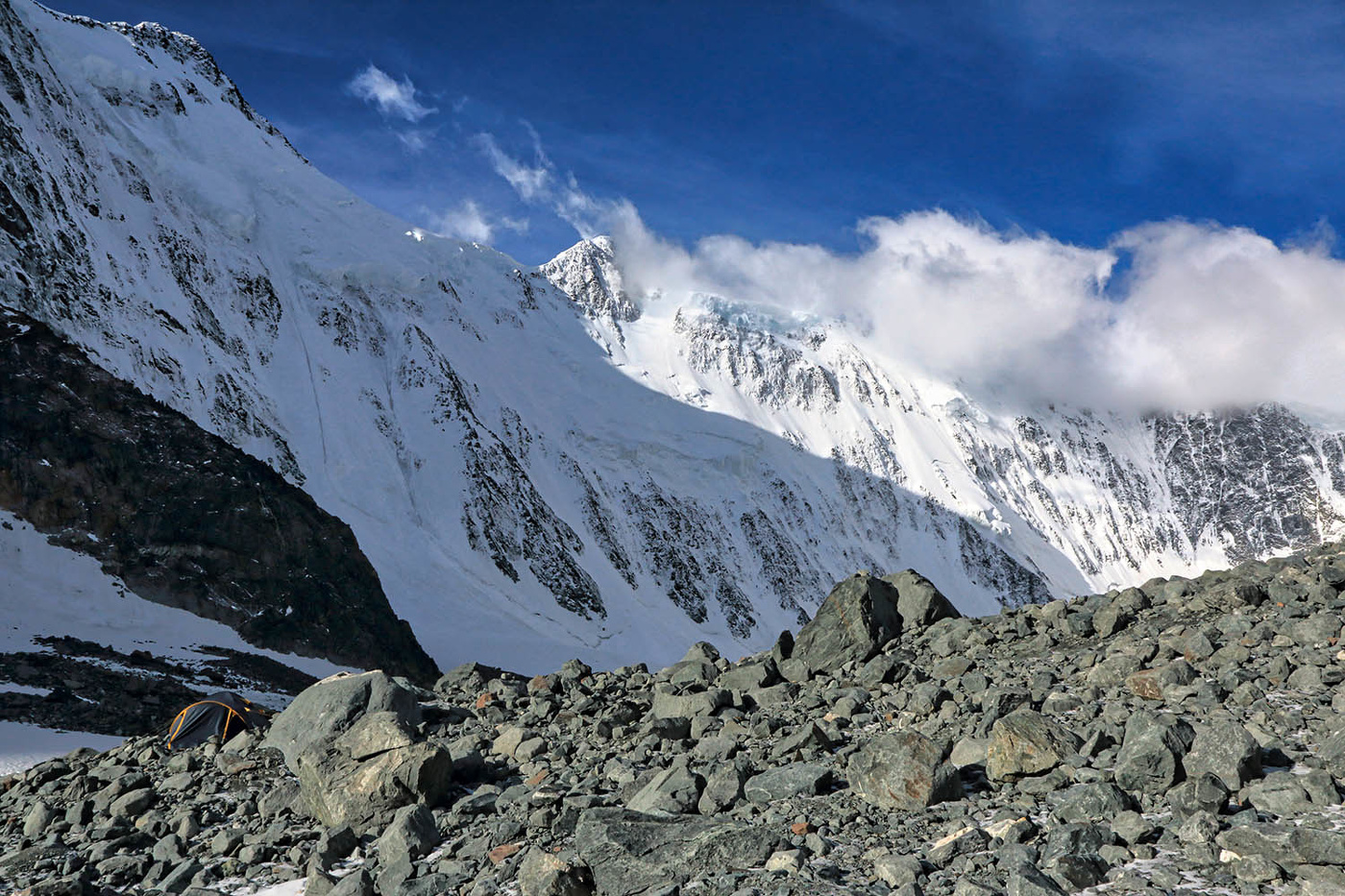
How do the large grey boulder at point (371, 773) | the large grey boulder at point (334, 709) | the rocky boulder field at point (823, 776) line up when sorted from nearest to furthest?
the rocky boulder field at point (823, 776), the large grey boulder at point (371, 773), the large grey boulder at point (334, 709)

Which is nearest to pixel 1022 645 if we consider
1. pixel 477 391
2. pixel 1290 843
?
pixel 1290 843

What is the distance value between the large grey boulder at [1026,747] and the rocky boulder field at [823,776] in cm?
2

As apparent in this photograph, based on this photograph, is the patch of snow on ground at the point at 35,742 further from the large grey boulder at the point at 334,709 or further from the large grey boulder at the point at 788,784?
the large grey boulder at the point at 788,784

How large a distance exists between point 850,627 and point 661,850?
24.3ft

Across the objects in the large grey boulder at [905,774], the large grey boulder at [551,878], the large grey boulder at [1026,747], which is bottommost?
the large grey boulder at [551,878]

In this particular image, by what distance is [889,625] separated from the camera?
1398 cm

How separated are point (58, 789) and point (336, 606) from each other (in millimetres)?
37854

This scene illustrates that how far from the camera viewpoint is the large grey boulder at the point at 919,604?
47.0ft

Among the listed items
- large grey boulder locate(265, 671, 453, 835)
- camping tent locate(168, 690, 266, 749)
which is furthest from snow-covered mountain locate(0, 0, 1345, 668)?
large grey boulder locate(265, 671, 453, 835)

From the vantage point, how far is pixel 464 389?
8962 cm

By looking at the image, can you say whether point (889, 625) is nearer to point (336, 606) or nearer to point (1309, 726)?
point (1309, 726)

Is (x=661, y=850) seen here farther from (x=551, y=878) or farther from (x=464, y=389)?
(x=464, y=389)

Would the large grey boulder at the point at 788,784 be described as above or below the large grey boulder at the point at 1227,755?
below

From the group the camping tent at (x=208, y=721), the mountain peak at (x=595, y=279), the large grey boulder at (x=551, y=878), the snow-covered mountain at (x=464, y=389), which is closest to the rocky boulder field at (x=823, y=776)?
the large grey boulder at (x=551, y=878)
